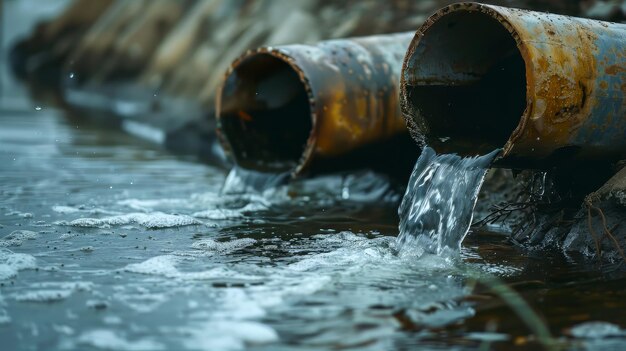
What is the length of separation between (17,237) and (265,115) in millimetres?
2653

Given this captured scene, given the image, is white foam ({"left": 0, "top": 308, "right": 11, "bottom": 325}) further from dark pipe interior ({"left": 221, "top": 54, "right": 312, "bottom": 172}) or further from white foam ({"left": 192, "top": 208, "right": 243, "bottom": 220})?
dark pipe interior ({"left": 221, "top": 54, "right": 312, "bottom": 172})

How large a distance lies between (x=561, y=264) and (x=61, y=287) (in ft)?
7.97

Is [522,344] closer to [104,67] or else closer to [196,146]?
[196,146]

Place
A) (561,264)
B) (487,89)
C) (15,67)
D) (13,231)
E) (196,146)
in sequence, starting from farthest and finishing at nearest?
(15,67)
(196,146)
(487,89)
(13,231)
(561,264)

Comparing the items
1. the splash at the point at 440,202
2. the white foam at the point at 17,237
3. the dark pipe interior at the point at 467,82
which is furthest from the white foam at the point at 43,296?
the dark pipe interior at the point at 467,82

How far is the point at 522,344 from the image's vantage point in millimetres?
3459

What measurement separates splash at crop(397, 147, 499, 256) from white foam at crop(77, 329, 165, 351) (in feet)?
6.35

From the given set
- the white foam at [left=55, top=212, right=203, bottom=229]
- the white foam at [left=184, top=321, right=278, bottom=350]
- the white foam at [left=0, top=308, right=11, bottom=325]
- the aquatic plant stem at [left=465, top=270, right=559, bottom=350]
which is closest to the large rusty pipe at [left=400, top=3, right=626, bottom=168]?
the aquatic plant stem at [left=465, top=270, right=559, bottom=350]

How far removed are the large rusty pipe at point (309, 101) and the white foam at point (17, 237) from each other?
198cm

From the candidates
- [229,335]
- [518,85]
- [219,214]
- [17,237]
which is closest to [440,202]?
[518,85]

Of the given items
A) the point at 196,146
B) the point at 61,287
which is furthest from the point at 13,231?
the point at 196,146

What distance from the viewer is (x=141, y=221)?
5.88m

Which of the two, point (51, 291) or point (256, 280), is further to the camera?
point (256, 280)

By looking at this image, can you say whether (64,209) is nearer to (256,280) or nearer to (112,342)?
(256,280)
